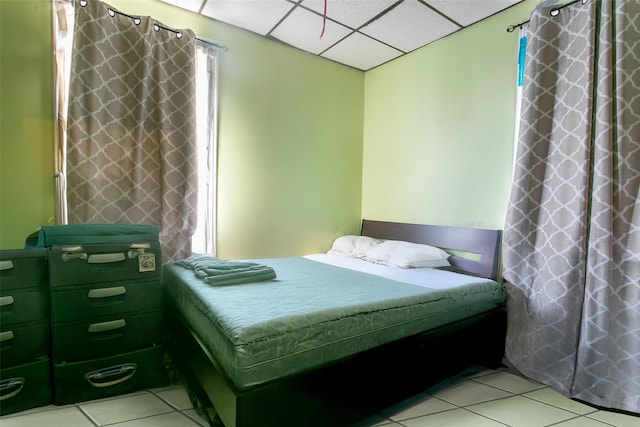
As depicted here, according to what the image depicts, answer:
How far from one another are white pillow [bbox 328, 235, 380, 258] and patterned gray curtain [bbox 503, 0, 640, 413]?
1266 millimetres

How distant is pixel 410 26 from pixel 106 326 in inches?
122

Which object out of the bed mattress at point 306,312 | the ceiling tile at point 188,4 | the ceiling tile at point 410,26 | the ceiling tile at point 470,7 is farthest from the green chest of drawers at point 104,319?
the ceiling tile at point 470,7

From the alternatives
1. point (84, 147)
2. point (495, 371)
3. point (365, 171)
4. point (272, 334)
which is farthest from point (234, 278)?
point (365, 171)

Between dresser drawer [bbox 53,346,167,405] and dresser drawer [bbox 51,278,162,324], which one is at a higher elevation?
dresser drawer [bbox 51,278,162,324]

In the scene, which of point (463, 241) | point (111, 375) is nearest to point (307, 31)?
point (463, 241)

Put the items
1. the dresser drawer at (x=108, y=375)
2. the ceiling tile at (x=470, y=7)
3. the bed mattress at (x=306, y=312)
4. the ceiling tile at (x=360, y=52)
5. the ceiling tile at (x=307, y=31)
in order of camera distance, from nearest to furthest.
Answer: the bed mattress at (x=306, y=312), the dresser drawer at (x=108, y=375), the ceiling tile at (x=470, y=7), the ceiling tile at (x=307, y=31), the ceiling tile at (x=360, y=52)

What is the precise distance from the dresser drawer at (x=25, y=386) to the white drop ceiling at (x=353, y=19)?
8.59 feet

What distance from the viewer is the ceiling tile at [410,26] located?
103 inches

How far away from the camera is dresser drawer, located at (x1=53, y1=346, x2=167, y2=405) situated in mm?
1767

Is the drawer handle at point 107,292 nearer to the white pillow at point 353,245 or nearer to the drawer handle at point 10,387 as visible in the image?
the drawer handle at point 10,387

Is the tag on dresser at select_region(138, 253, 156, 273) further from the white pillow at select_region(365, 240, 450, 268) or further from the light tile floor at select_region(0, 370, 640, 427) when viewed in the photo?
the white pillow at select_region(365, 240, 450, 268)

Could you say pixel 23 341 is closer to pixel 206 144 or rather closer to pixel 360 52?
pixel 206 144

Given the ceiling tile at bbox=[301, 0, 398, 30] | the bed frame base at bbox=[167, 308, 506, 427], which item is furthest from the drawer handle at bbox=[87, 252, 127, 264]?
the ceiling tile at bbox=[301, 0, 398, 30]

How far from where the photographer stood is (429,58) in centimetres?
311
